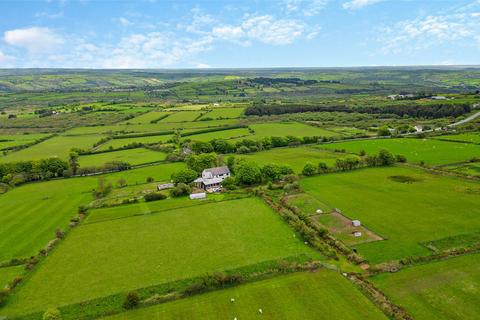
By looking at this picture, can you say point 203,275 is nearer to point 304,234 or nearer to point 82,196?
point 304,234

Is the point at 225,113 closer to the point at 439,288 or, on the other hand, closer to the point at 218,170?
the point at 218,170

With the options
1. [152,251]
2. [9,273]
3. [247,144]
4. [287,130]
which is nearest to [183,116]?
[287,130]

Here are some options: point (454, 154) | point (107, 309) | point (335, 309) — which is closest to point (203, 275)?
point (107, 309)

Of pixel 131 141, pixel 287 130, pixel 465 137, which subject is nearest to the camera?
pixel 465 137

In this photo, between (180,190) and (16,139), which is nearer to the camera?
(180,190)

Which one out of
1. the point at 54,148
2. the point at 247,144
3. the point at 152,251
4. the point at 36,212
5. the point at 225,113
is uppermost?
the point at 225,113

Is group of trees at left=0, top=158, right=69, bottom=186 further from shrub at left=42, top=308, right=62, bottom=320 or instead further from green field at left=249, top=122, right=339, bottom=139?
green field at left=249, top=122, right=339, bottom=139
